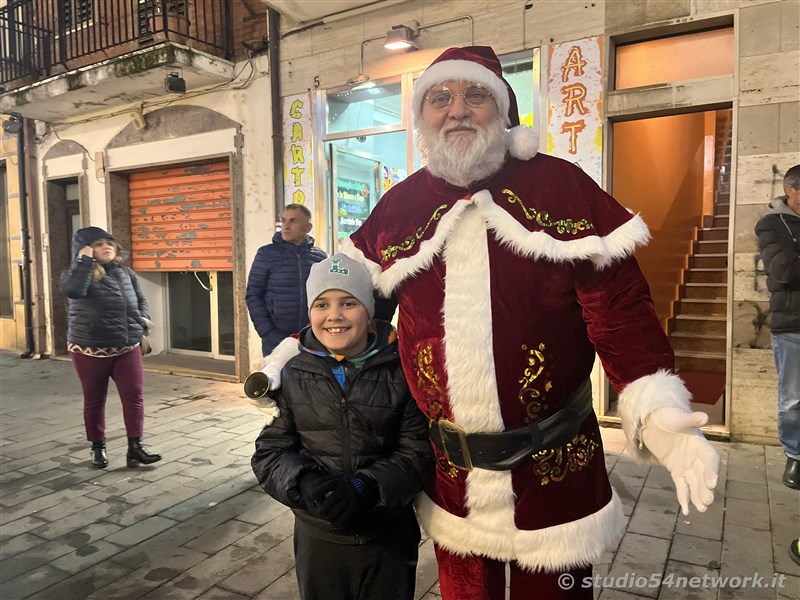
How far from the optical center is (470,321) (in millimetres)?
1652

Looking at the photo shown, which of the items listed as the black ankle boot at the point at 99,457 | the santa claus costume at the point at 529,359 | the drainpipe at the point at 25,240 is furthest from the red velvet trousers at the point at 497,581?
the drainpipe at the point at 25,240

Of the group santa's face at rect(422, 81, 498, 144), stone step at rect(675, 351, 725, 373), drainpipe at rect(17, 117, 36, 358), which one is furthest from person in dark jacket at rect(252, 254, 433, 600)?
drainpipe at rect(17, 117, 36, 358)

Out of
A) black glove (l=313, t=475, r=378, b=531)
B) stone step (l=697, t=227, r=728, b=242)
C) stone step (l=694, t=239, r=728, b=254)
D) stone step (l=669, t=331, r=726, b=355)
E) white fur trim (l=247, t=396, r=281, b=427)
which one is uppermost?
stone step (l=697, t=227, r=728, b=242)

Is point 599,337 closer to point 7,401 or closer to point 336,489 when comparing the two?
point 336,489

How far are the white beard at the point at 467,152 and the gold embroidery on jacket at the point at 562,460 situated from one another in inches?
33.4

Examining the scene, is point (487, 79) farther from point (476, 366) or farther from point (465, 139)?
point (476, 366)

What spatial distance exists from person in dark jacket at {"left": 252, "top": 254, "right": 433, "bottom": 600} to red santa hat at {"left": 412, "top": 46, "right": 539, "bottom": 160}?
2.11 ft

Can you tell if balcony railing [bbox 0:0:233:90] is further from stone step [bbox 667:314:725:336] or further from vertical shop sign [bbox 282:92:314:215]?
stone step [bbox 667:314:725:336]

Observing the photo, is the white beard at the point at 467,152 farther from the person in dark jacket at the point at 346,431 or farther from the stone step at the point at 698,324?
the stone step at the point at 698,324

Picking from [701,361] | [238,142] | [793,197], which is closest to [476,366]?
[793,197]

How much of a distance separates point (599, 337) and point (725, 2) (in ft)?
15.2

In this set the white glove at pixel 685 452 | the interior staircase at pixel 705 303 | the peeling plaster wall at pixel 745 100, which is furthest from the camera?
the interior staircase at pixel 705 303

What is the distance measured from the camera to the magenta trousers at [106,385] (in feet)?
14.9

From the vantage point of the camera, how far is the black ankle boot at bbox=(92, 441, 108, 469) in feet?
15.4
